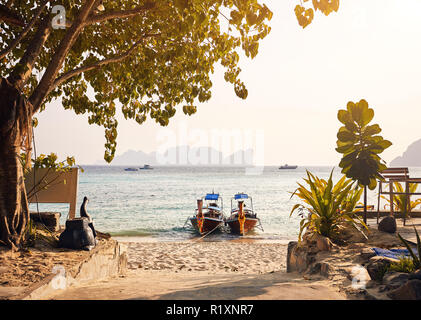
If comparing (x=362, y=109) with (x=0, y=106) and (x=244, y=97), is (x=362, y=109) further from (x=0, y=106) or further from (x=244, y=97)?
(x=0, y=106)

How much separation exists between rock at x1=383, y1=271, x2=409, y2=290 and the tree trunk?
5241mm

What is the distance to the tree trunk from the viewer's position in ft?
17.7

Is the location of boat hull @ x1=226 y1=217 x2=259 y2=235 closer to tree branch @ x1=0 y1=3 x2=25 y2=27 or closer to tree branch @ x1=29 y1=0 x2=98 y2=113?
tree branch @ x1=29 y1=0 x2=98 y2=113

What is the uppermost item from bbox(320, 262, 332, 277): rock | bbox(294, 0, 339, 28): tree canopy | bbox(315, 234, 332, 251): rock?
bbox(294, 0, 339, 28): tree canopy

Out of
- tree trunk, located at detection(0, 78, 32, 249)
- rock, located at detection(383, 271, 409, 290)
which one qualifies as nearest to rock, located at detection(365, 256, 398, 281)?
rock, located at detection(383, 271, 409, 290)

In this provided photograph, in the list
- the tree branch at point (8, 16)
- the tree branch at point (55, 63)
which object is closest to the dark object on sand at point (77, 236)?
the tree branch at point (55, 63)

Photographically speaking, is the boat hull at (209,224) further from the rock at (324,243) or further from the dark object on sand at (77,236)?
the rock at (324,243)

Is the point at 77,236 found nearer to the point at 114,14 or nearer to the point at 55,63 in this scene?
the point at 55,63

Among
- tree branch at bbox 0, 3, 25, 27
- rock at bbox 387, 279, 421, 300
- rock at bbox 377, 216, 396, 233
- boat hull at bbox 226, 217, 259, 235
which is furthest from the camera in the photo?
boat hull at bbox 226, 217, 259, 235

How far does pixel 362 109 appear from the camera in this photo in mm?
6305

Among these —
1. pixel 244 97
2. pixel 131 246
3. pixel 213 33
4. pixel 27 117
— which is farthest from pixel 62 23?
pixel 131 246

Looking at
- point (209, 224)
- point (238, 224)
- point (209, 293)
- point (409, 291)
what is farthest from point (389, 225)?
point (209, 224)

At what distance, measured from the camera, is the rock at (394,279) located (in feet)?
11.6

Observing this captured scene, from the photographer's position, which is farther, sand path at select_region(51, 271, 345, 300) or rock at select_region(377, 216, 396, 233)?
rock at select_region(377, 216, 396, 233)
